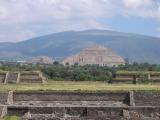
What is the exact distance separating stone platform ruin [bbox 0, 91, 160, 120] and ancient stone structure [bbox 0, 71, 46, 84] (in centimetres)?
786

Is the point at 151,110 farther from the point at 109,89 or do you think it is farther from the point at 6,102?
the point at 6,102

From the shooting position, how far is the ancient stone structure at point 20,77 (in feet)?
120

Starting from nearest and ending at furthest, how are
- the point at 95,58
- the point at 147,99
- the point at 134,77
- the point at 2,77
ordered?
the point at 147,99, the point at 134,77, the point at 2,77, the point at 95,58

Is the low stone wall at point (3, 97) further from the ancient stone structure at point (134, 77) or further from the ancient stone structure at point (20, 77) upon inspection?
the ancient stone structure at point (134, 77)

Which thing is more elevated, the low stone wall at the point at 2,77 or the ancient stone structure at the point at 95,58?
the ancient stone structure at the point at 95,58

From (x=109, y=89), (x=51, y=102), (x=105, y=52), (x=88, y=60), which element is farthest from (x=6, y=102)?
(x=105, y=52)

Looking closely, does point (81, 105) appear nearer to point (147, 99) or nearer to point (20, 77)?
point (147, 99)

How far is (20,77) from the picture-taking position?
3709cm

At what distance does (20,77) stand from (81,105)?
11.1 m

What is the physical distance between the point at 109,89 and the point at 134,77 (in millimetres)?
7147

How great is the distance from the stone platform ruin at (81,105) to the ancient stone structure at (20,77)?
7859mm

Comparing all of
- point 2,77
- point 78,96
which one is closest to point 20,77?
point 2,77

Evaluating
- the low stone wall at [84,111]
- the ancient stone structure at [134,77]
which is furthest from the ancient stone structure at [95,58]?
the low stone wall at [84,111]

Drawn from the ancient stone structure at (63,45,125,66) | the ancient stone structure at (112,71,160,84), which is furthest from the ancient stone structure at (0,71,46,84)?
the ancient stone structure at (63,45,125,66)
